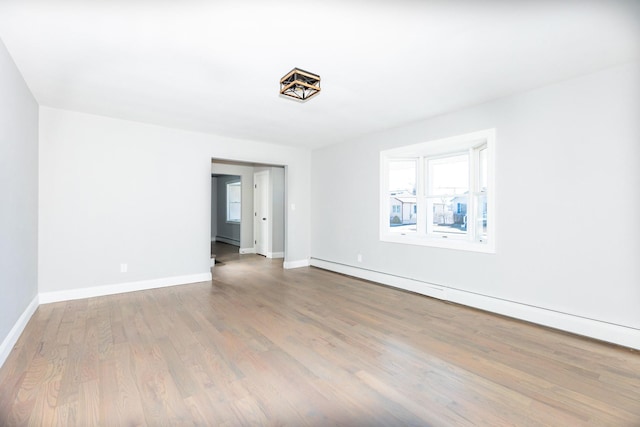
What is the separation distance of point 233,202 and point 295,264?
177 inches

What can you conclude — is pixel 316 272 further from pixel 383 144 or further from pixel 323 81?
pixel 323 81

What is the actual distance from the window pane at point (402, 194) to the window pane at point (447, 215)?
A: 0.28m

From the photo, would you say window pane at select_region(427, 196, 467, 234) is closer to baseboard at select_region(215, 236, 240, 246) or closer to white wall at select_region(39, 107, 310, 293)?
white wall at select_region(39, 107, 310, 293)

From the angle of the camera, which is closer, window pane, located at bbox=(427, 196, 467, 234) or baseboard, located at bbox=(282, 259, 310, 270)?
window pane, located at bbox=(427, 196, 467, 234)

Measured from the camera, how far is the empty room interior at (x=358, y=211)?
1938 millimetres

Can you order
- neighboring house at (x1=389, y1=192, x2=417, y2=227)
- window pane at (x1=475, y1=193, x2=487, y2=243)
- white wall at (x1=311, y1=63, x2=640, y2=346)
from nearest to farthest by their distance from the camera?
white wall at (x1=311, y1=63, x2=640, y2=346) < window pane at (x1=475, y1=193, x2=487, y2=243) < neighboring house at (x1=389, y1=192, x2=417, y2=227)

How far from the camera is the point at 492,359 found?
2412mm

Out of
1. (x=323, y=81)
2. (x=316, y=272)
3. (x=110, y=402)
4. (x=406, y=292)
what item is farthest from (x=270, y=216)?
(x=110, y=402)

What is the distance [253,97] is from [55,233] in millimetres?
3092

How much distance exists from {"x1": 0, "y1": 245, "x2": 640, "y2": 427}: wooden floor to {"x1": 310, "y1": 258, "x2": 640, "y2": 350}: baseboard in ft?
0.48

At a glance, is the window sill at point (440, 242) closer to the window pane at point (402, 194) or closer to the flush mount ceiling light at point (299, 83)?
the window pane at point (402, 194)

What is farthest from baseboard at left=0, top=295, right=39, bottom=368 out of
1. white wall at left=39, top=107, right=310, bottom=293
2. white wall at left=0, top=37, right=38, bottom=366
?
white wall at left=39, top=107, right=310, bottom=293

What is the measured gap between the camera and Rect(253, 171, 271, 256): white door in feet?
24.8

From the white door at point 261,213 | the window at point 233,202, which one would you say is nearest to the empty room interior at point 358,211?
the white door at point 261,213
